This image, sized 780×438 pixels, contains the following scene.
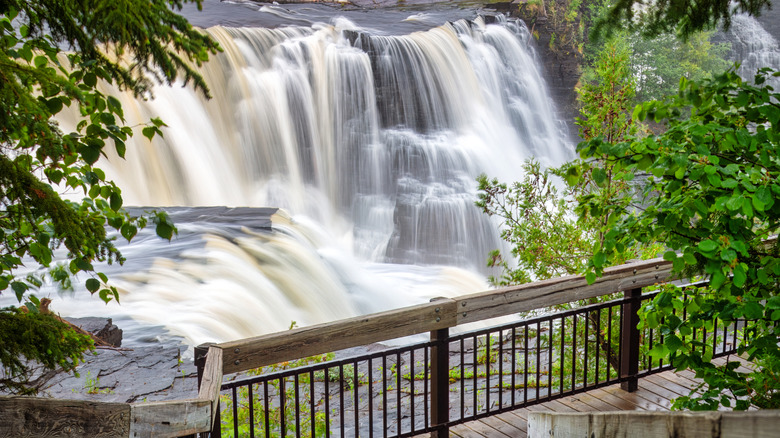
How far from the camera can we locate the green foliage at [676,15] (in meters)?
3.32

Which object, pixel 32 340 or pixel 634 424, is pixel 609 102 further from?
pixel 634 424

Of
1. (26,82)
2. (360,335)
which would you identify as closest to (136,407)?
(26,82)

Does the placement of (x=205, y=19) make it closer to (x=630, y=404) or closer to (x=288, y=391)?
(x=288, y=391)

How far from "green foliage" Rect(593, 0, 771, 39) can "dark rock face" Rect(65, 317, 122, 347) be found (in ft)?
18.0

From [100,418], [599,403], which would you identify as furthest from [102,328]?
[100,418]

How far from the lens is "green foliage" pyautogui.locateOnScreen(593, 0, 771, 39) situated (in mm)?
3318

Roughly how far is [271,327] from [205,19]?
945 cm

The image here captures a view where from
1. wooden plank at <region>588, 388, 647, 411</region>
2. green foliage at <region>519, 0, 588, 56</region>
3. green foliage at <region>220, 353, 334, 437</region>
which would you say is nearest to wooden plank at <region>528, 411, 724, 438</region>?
wooden plank at <region>588, 388, 647, 411</region>

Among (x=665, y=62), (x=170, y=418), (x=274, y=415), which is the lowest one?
(x=274, y=415)

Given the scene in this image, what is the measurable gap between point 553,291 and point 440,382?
854 millimetres

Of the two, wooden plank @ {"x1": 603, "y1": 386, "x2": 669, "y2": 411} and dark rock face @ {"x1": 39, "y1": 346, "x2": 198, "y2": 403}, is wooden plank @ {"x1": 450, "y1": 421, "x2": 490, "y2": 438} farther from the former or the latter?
dark rock face @ {"x1": 39, "y1": 346, "x2": 198, "y2": 403}

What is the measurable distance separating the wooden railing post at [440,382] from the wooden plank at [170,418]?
175cm

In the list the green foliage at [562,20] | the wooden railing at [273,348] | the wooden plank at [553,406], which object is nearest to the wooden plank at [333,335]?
the wooden railing at [273,348]

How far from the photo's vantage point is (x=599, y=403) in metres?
4.65
